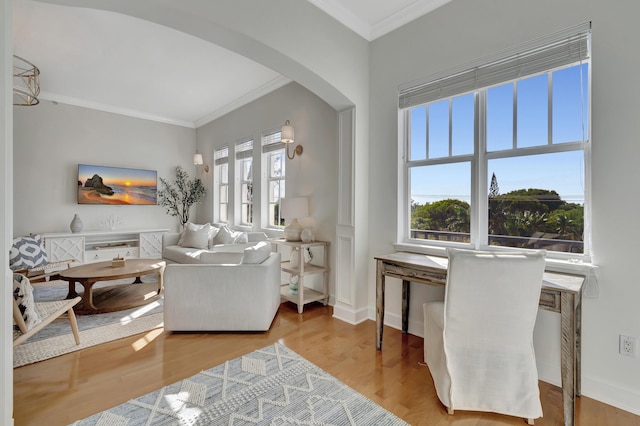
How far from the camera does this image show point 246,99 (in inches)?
194

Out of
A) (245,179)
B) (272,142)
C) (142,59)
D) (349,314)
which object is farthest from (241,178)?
(349,314)

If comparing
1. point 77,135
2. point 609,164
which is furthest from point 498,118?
point 77,135

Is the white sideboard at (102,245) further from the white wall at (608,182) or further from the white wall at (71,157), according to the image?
the white wall at (608,182)

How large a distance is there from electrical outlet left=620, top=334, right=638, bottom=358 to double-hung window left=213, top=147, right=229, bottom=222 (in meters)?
5.57

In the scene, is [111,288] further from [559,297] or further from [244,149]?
[559,297]

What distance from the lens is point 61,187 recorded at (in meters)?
5.10

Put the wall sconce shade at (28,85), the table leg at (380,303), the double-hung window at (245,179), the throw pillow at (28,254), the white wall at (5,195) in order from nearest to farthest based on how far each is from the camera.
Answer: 1. the white wall at (5,195)
2. the table leg at (380,303)
3. the wall sconce shade at (28,85)
4. the throw pillow at (28,254)
5. the double-hung window at (245,179)

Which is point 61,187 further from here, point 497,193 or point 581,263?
point 581,263

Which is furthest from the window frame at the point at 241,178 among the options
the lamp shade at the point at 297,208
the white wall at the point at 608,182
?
the white wall at the point at 608,182

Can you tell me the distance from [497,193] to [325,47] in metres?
1.98

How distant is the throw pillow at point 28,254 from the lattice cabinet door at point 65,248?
0.92 m

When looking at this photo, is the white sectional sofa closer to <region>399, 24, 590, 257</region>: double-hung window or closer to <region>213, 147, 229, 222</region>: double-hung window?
<region>399, 24, 590, 257</region>: double-hung window

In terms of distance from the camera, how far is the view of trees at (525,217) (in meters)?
2.04

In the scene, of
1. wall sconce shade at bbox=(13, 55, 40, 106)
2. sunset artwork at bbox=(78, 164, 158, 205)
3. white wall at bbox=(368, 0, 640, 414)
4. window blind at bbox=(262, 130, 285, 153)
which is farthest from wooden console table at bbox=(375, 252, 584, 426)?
sunset artwork at bbox=(78, 164, 158, 205)
